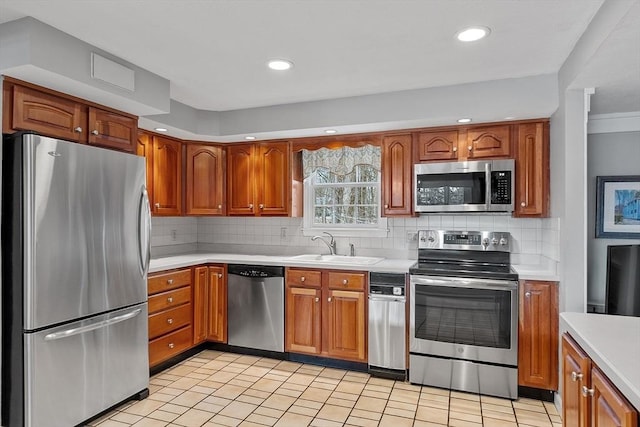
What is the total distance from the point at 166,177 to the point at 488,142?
3.01 m

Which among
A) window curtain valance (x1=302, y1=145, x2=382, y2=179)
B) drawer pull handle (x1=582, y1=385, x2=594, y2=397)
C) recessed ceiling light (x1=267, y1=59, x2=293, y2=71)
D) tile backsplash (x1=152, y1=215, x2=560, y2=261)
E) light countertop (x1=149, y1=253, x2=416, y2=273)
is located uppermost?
recessed ceiling light (x1=267, y1=59, x2=293, y2=71)

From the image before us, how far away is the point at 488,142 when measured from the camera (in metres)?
3.51

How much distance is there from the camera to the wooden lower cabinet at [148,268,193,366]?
3420mm

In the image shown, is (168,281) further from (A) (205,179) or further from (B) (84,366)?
(A) (205,179)

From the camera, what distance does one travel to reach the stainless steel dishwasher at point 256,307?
3893 mm

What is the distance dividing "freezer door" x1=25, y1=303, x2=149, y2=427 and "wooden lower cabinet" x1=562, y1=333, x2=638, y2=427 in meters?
2.70

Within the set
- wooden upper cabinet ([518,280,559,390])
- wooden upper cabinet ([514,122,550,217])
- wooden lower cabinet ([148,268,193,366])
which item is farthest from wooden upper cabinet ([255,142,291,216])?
wooden upper cabinet ([518,280,559,390])

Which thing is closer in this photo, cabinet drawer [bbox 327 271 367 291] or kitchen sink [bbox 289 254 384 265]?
cabinet drawer [bbox 327 271 367 291]

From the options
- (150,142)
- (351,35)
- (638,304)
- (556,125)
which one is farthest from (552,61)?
(150,142)

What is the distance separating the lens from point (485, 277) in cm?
319

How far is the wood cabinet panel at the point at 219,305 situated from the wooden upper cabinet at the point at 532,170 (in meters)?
2.76

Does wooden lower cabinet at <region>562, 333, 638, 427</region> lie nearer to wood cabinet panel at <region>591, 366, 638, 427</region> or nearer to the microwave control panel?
wood cabinet panel at <region>591, 366, 638, 427</region>

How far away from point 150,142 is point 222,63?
146 cm

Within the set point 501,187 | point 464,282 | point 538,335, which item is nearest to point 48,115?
point 464,282
